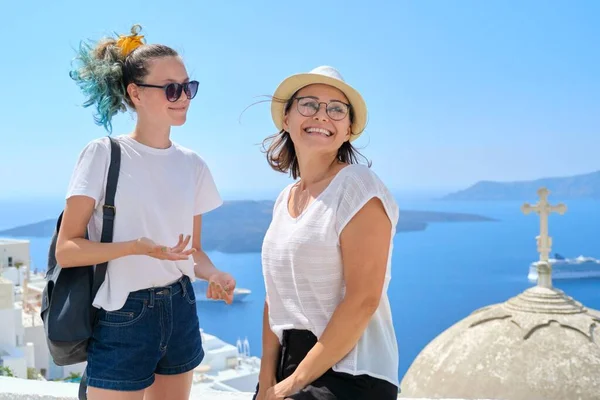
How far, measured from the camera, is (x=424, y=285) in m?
70.3

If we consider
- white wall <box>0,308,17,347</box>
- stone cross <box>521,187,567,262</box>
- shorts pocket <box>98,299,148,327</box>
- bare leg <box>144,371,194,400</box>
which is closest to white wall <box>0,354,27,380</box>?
white wall <box>0,308,17,347</box>

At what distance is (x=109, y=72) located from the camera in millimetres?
1962

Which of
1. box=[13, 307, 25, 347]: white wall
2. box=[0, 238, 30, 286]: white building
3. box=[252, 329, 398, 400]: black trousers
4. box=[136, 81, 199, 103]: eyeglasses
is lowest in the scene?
box=[13, 307, 25, 347]: white wall

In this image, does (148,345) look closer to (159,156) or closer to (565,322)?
(159,156)

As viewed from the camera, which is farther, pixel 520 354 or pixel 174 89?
pixel 520 354

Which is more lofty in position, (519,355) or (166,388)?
(166,388)

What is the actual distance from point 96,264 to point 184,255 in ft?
0.89

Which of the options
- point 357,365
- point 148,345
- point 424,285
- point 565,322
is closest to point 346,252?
point 357,365

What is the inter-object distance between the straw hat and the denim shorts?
598 millimetres

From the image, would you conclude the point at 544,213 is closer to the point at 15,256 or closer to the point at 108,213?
the point at 108,213

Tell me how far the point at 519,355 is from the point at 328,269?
180 inches

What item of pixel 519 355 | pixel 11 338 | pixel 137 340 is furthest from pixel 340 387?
pixel 11 338

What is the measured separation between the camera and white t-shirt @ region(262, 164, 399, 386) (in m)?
1.65

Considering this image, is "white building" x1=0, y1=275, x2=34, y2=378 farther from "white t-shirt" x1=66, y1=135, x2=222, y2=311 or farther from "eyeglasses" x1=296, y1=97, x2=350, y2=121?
"eyeglasses" x1=296, y1=97, x2=350, y2=121
